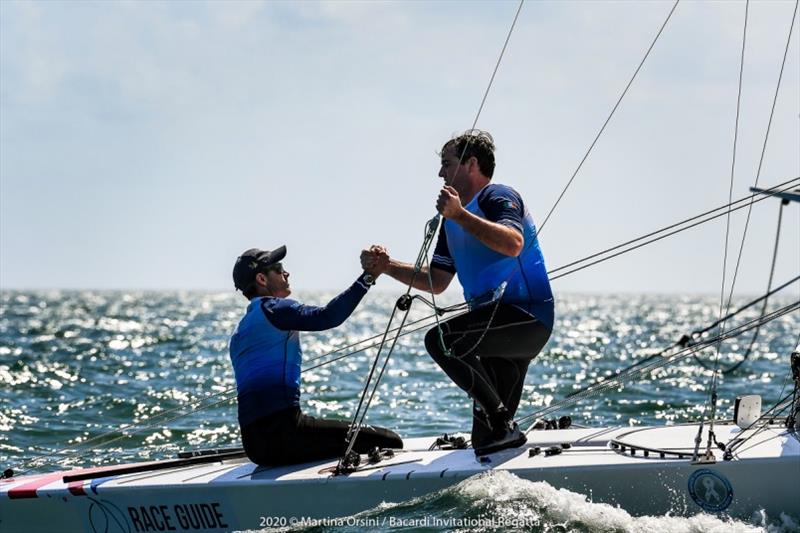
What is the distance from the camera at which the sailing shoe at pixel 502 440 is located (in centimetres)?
520

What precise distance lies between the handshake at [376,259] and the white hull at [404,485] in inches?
38.6

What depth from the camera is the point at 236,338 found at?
5586 mm

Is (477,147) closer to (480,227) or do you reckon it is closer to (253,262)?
(480,227)

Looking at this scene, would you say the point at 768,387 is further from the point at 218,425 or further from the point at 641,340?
the point at 641,340

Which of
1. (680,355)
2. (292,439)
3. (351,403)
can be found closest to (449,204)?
(680,355)

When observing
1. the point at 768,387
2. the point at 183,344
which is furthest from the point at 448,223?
the point at 183,344

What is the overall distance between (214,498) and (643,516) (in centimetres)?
206

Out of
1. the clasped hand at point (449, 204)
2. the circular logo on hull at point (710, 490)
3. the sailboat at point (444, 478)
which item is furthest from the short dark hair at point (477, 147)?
the circular logo on hull at point (710, 490)

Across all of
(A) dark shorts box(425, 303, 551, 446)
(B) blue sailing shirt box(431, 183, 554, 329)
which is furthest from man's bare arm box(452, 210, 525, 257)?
(A) dark shorts box(425, 303, 551, 446)

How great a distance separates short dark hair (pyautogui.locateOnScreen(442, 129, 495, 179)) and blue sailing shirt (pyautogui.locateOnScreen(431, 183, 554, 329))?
0.16m

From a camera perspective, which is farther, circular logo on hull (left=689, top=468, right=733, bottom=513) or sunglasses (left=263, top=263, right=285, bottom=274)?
sunglasses (left=263, top=263, right=285, bottom=274)

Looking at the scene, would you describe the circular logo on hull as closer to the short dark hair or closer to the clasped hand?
the clasped hand

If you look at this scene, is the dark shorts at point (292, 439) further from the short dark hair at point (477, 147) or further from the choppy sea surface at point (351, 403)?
the short dark hair at point (477, 147)

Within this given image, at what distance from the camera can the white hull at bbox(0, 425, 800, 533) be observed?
179 inches
